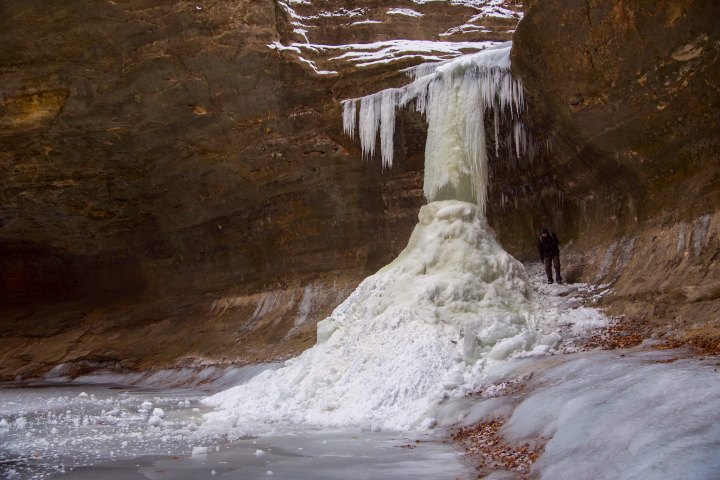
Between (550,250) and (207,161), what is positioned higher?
(207,161)

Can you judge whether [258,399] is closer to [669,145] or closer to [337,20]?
[669,145]

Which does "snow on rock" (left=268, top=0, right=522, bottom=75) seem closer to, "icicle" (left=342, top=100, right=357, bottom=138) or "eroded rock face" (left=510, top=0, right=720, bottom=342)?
"icicle" (left=342, top=100, right=357, bottom=138)

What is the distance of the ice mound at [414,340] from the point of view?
30.4 ft

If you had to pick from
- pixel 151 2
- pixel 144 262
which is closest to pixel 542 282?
pixel 151 2

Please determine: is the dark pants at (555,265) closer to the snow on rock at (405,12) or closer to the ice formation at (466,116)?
the ice formation at (466,116)

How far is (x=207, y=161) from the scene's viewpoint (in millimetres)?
19984

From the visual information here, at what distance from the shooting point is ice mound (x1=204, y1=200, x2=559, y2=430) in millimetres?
9258

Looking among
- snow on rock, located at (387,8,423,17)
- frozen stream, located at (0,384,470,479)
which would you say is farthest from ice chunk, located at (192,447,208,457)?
snow on rock, located at (387,8,423,17)

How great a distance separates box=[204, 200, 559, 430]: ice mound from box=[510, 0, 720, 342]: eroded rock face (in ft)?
6.53

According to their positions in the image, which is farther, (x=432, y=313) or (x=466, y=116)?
(x=466, y=116)

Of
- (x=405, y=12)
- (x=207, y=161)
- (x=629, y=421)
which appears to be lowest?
(x=629, y=421)

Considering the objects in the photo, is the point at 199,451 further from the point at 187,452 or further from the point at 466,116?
the point at 466,116

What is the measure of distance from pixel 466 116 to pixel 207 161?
28.9 ft

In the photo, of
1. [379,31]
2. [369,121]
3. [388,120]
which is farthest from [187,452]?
[379,31]
